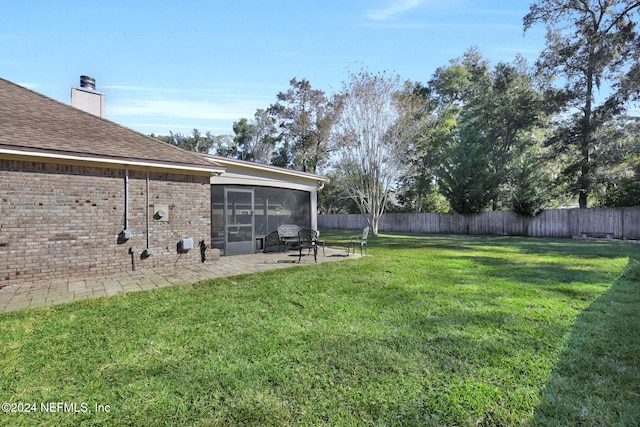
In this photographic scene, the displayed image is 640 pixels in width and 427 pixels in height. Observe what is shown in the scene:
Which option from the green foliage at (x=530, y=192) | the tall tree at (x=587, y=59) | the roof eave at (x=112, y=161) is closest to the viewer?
the roof eave at (x=112, y=161)

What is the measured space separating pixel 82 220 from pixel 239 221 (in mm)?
3982

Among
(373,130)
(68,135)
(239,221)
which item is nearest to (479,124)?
(373,130)

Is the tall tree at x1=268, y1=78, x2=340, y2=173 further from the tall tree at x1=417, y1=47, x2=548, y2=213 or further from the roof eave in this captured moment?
the roof eave

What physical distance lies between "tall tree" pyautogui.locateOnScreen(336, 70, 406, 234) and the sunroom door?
9820 mm

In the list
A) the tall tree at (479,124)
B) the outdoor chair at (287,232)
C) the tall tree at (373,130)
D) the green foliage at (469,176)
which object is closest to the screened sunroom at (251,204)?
the outdoor chair at (287,232)

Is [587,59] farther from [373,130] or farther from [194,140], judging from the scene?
[194,140]

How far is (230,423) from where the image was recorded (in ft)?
6.29

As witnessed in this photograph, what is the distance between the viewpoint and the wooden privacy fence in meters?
15.2

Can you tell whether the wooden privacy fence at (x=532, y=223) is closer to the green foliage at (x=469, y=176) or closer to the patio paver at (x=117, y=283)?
the green foliage at (x=469, y=176)

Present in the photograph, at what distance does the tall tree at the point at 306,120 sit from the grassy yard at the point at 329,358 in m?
21.7

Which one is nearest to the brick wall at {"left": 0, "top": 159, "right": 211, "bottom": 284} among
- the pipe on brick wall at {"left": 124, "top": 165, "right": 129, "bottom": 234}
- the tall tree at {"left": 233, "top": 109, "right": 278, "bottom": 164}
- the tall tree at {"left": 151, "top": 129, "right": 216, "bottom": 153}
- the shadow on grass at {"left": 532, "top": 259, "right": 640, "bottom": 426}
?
the pipe on brick wall at {"left": 124, "top": 165, "right": 129, "bottom": 234}

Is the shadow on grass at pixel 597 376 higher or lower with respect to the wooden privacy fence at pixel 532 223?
lower

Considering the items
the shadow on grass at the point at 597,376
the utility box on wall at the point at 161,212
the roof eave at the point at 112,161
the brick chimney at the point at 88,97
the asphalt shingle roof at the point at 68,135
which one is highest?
the brick chimney at the point at 88,97

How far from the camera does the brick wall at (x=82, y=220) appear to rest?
5.42 m
